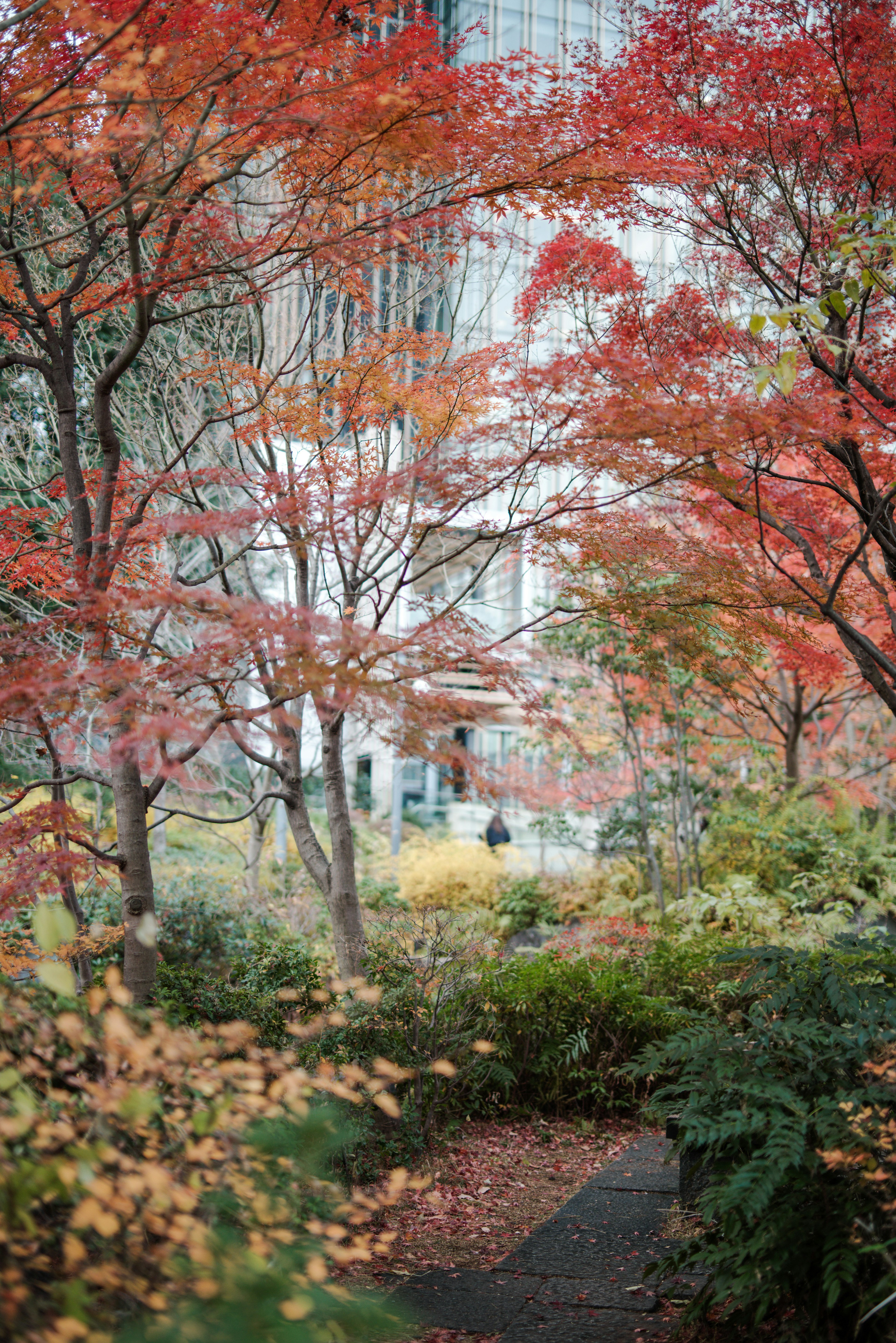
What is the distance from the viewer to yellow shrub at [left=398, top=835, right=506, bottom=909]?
46.0ft

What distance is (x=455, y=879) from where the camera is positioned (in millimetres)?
14266

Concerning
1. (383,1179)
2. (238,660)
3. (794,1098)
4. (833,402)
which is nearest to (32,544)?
(238,660)

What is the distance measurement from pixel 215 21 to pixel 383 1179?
222 inches

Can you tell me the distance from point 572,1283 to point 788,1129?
5.72ft

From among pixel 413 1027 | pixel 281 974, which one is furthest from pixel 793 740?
pixel 281 974

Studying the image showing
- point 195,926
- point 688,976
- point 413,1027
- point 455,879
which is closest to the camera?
point 413,1027

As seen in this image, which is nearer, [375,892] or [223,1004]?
[223,1004]

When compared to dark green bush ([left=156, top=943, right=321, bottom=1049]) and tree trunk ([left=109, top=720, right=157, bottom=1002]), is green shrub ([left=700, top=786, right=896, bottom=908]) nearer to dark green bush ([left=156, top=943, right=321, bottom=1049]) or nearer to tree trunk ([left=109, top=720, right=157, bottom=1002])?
dark green bush ([left=156, top=943, right=321, bottom=1049])

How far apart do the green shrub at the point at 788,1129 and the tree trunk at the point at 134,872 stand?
2454 millimetres

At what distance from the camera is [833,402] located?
4836mm

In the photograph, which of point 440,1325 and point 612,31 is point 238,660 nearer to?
point 440,1325

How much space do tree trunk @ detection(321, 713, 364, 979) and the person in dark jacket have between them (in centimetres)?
986

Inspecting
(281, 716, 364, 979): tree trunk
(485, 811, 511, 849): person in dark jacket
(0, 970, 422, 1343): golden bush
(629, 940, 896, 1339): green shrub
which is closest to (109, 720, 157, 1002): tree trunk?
(281, 716, 364, 979): tree trunk

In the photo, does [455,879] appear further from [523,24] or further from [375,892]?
[523,24]
